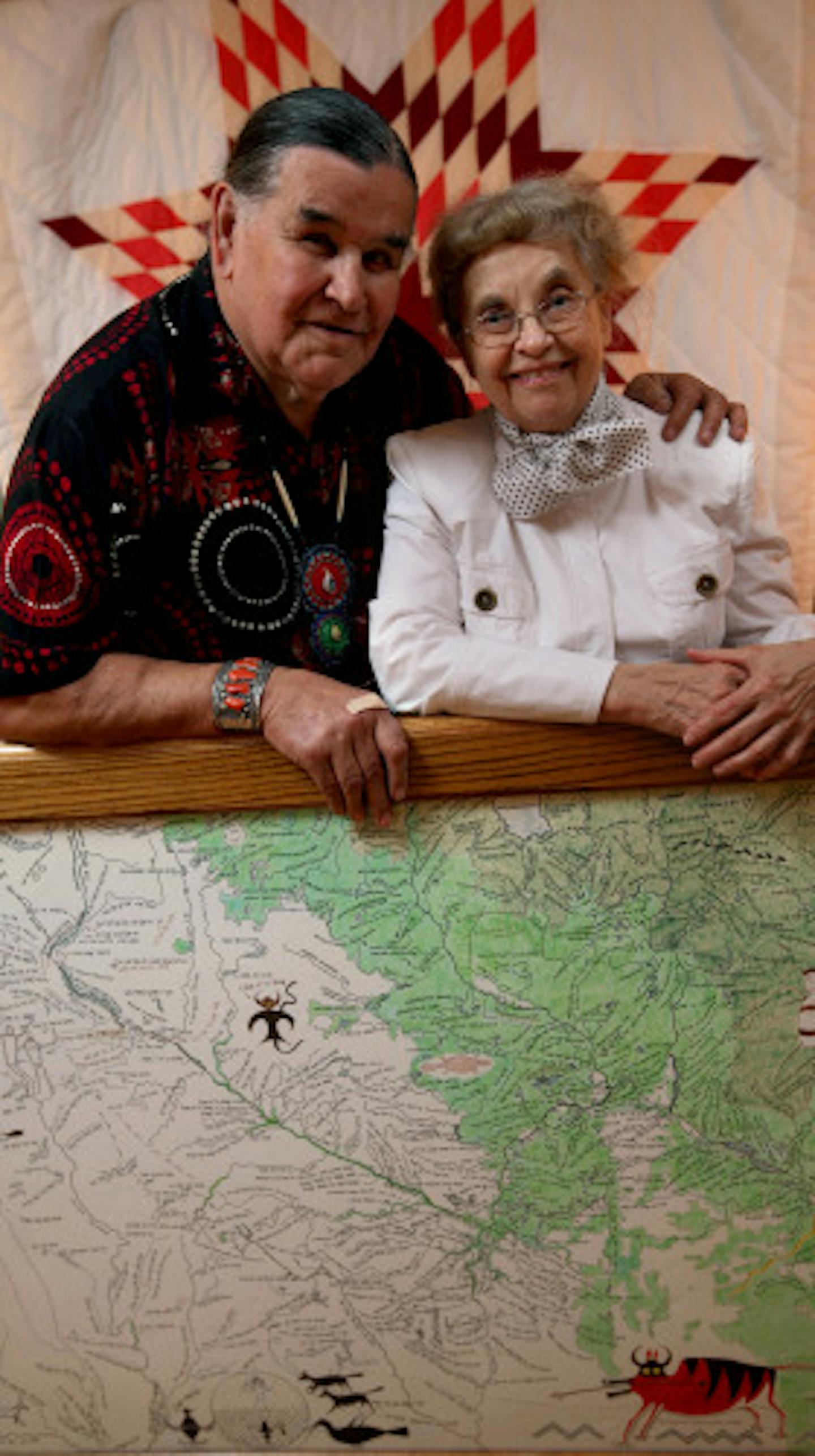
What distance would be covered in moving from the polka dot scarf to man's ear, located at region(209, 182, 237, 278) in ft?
1.23

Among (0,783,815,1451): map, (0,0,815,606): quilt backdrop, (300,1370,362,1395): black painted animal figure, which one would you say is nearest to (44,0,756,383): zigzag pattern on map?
Result: (0,0,815,606): quilt backdrop

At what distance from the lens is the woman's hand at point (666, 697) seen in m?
1.40

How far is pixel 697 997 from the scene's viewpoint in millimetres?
1499

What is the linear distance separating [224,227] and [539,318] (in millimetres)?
386

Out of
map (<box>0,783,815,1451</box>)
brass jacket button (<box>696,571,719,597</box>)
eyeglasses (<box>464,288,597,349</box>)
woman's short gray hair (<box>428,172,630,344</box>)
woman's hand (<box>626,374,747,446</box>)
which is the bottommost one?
map (<box>0,783,815,1451</box>)

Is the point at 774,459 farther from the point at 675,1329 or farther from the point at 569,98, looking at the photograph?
the point at 675,1329

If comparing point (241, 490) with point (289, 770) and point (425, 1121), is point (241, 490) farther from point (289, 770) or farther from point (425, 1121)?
point (425, 1121)

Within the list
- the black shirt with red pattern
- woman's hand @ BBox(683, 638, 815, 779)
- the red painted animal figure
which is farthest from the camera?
the red painted animal figure

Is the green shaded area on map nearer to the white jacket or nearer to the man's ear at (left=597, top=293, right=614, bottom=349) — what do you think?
the white jacket

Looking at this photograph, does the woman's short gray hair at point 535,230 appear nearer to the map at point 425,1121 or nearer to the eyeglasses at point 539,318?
the eyeglasses at point 539,318

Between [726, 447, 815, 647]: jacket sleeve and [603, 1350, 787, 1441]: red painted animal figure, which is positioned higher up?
[726, 447, 815, 647]: jacket sleeve

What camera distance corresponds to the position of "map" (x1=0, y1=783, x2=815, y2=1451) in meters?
1.49

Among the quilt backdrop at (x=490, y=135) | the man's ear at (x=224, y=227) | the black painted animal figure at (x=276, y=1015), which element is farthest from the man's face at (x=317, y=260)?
the black painted animal figure at (x=276, y=1015)

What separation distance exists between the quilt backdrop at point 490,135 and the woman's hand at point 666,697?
2.68ft
